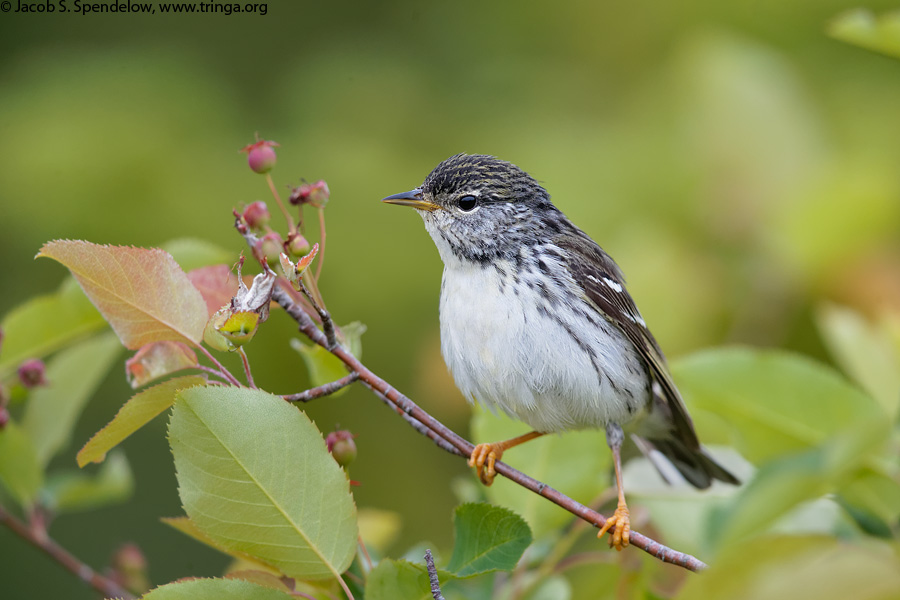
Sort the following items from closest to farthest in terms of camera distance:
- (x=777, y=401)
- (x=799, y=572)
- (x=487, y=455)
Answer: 1. (x=799, y=572)
2. (x=777, y=401)
3. (x=487, y=455)

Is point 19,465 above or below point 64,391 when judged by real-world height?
below

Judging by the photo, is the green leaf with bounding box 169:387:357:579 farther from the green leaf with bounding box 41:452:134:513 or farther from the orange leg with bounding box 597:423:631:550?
the green leaf with bounding box 41:452:134:513

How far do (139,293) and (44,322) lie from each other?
2.64 ft

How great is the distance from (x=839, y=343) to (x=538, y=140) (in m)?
2.31

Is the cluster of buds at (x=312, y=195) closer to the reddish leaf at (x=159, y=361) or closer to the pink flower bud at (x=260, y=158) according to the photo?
the pink flower bud at (x=260, y=158)

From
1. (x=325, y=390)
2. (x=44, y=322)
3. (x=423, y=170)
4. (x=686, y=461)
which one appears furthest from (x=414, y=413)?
(x=423, y=170)

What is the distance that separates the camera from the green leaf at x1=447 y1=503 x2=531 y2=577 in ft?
5.95

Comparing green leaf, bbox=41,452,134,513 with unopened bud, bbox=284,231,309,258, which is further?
green leaf, bbox=41,452,134,513

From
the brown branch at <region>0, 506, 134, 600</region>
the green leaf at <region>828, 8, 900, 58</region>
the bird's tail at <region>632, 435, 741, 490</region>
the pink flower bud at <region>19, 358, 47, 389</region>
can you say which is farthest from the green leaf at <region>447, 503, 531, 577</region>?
the green leaf at <region>828, 8, 900, 58</region>

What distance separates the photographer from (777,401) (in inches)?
94.4

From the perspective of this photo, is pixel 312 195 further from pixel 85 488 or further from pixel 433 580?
pixel 85 488

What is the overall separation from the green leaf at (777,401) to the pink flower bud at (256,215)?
1.27m

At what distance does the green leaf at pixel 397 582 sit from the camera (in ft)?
5.65

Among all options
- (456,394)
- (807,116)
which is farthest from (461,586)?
(807,116)
